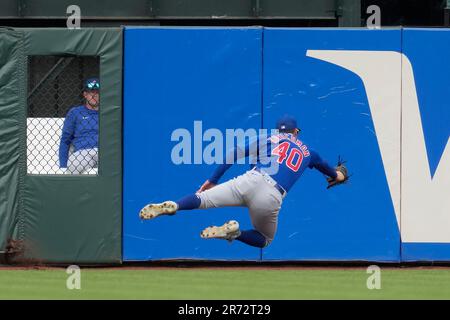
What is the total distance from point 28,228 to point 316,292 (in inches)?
156

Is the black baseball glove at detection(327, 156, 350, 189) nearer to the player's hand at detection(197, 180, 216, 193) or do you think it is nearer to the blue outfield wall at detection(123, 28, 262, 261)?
the blue outfield wall at detection(123, 28, 262, 261)

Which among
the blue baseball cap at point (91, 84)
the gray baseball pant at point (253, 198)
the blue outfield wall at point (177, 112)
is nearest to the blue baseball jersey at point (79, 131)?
the blue baseball cap at point (91, 84)

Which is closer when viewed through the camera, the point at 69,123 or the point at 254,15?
the point at 69,123

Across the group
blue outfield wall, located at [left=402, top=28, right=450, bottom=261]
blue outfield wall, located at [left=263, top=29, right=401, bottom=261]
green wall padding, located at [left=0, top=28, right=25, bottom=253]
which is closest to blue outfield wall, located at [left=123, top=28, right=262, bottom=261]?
blue outfield wall, located at [left=263, top=29, right=401, bottom=261]

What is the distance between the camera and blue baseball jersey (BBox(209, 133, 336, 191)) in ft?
43.5

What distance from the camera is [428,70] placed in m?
13.5

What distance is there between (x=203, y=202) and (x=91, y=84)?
1.89 meters

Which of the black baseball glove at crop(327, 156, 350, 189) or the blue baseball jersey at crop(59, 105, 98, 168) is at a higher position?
the blue baseball jersey at crop(59, 105, 98, 168)

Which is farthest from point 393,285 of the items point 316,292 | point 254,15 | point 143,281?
point 254,15

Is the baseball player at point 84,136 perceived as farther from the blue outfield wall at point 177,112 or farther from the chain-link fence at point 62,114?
the blue outfield wall at point 177,112

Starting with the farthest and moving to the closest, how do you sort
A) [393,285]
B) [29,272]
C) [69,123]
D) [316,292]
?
[69,123] → [29,272] → [393,285] → [316,292]

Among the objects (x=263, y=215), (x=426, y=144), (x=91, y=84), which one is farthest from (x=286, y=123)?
(x=91, y=84)

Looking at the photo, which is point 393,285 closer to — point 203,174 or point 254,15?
point 203,174

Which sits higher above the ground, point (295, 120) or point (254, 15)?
point (254, 15)
